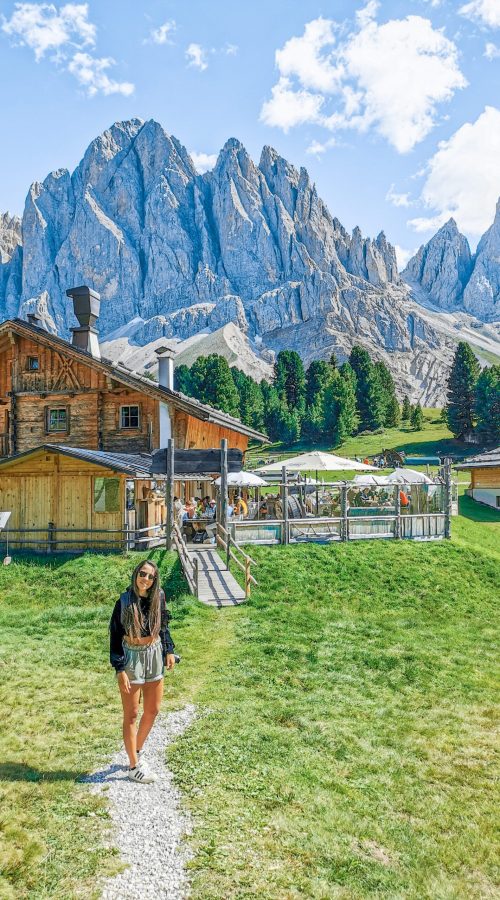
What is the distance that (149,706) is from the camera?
6473mm

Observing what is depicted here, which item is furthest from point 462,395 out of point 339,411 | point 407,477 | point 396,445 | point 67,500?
point 67,500

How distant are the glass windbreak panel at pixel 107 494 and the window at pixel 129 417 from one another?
6732mm

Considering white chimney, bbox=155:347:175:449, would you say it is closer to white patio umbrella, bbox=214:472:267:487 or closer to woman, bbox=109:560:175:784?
white patio umbrella, bbox=214:472:267:487

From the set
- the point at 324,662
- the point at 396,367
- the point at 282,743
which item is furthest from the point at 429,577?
the point at 396,367

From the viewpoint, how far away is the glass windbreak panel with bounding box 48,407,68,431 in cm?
2752

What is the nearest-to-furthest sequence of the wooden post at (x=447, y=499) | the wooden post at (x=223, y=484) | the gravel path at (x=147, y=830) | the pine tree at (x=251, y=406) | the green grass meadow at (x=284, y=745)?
the gravel path at (x=147, y=830) → the green grass meadow at (x=284, y=745) → the wooden post at (x=223, y=484) → the wooden post at (x=447, y=499) → the pine tree at (x=251, y=406)

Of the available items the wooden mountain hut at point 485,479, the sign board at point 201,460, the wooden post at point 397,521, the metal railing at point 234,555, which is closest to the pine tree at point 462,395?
the wooden mountain hut at point 485,479

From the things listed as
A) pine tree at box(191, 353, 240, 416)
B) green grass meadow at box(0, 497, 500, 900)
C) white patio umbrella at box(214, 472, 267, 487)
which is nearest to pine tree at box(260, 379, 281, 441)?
pine tree at box(191, 353, 240, 416)

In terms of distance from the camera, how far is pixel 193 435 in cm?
2875

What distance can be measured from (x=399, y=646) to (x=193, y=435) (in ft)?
60.3

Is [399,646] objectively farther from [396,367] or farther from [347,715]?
[396,367]

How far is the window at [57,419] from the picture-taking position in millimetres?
27516

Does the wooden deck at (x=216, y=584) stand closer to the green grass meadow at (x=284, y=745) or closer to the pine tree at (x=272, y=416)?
the green grass meadow at (x=284, y=745)

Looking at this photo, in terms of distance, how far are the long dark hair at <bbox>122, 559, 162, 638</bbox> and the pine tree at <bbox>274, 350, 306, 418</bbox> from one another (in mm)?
88294
